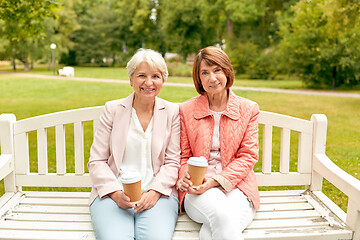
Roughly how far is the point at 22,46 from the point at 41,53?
1780 millimetres

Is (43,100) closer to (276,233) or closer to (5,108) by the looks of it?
(5,108)

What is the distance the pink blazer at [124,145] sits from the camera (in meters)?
2.78

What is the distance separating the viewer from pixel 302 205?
3.06m

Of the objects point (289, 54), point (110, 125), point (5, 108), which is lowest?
point (5, 108)

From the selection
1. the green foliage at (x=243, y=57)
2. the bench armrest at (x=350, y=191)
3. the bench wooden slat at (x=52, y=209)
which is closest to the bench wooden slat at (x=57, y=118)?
the bench wooden slat at (x=52, y=209)

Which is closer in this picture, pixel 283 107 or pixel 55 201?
pixel 55 201

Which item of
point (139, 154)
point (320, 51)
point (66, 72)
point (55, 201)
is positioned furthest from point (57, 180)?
point (66, 72)

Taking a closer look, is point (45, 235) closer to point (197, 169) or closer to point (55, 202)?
point (55, 202)

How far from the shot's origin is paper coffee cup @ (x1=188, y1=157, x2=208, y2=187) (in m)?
2.43

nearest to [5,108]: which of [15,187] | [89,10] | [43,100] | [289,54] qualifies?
[43,100]

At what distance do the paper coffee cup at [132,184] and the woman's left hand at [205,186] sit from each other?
0.39m

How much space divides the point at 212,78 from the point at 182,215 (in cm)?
107

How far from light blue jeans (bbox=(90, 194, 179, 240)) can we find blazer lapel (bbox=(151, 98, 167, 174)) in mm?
352

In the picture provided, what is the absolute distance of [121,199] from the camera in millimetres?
2572
